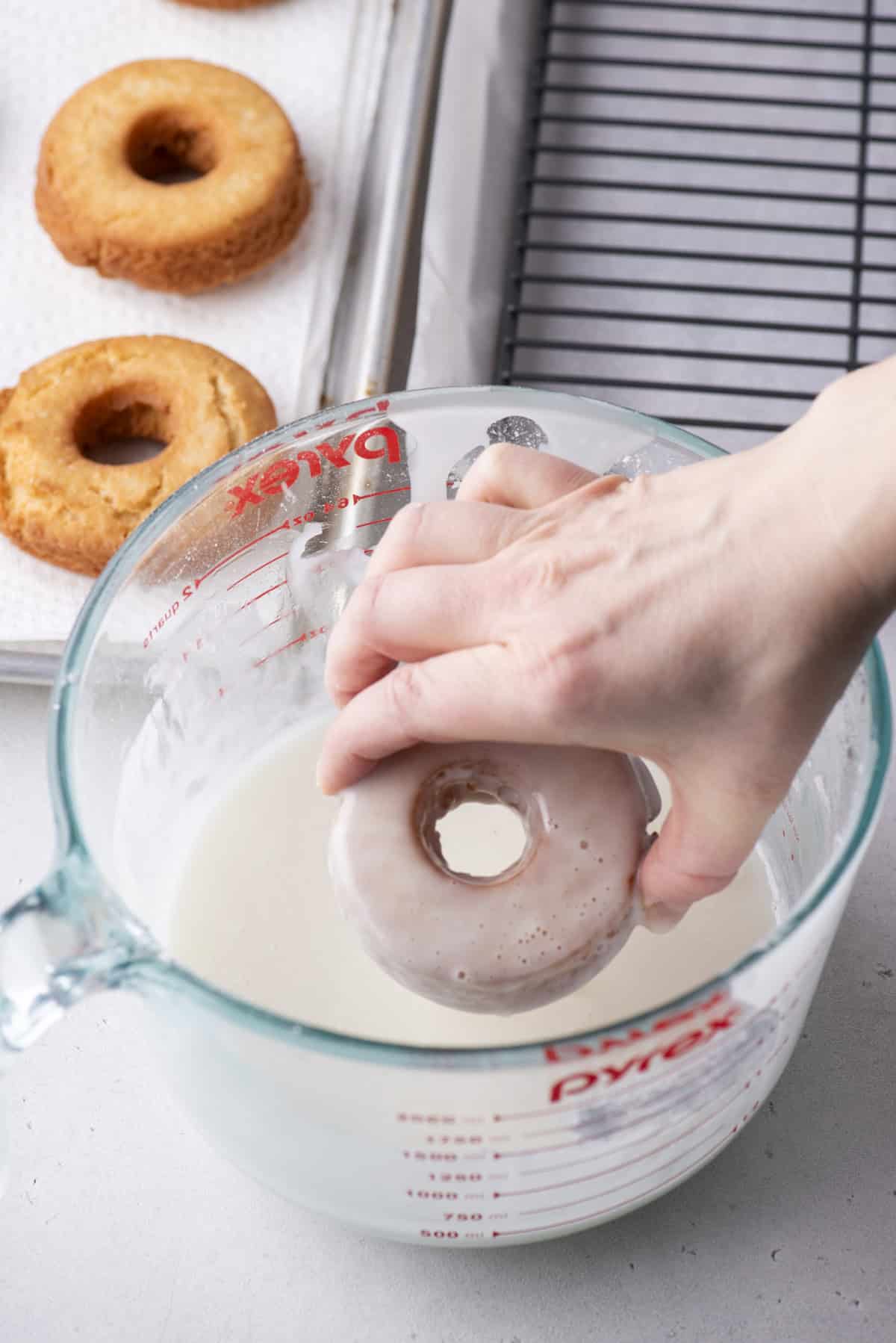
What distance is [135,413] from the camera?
1296 mm

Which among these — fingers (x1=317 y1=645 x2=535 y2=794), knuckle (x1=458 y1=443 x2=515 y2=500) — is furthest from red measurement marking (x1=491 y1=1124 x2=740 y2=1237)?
knuckle (x1=458 y1=443 x2=515 y2=500)

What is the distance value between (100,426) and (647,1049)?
2.81 ft

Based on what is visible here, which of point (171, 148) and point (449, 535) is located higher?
point (171, 148)

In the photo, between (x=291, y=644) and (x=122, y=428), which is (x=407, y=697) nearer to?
(x=291, y=644)

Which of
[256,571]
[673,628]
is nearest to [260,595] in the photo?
[256,571]

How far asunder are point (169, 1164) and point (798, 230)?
883 millimetres

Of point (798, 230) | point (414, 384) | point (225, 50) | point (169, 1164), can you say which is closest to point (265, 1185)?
point (169, 1164)

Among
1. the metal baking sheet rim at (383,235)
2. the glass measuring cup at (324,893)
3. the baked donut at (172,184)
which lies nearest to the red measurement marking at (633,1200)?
the glass measuring cup at (324,893)

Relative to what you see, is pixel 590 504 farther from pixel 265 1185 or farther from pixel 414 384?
pixel 414 384

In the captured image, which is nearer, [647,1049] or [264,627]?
[647,1049]

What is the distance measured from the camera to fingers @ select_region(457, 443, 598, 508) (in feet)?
2.58

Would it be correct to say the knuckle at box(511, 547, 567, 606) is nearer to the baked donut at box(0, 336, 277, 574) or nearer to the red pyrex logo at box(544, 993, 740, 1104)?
the red pyrex logo at box(544, 993, 740, 1104)

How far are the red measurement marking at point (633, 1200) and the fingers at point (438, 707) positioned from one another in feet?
0.82

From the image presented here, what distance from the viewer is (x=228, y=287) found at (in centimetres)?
136
